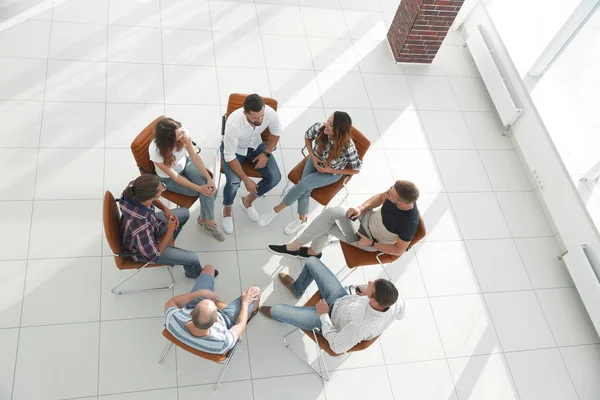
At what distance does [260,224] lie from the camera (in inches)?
163

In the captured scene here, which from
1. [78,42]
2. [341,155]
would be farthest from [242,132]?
[78,42]

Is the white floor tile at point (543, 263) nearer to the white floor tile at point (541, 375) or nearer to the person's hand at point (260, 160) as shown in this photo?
the white floor tile at point (541, 375)

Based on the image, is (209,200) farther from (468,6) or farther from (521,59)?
(468,6)

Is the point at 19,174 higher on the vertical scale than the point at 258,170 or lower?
lower

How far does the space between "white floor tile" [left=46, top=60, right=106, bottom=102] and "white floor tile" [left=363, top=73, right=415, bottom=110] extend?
9.04ft

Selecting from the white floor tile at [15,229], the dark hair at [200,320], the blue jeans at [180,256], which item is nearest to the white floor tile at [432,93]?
the blue jeans at [180,256]

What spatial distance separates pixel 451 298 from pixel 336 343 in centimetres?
157

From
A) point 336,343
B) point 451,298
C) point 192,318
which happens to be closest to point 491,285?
point 451,298

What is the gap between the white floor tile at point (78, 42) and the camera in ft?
15.6

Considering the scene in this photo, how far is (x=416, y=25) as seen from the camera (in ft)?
17.1

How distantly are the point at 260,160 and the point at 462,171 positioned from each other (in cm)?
229

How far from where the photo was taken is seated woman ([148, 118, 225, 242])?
3.27 m

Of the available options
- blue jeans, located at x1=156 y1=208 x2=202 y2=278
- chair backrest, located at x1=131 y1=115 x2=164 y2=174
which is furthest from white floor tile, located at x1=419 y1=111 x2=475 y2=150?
chair backrest, located at x1=131 y1=115 x2=164 y2=174

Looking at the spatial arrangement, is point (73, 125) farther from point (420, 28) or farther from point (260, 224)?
point (420, 28)
